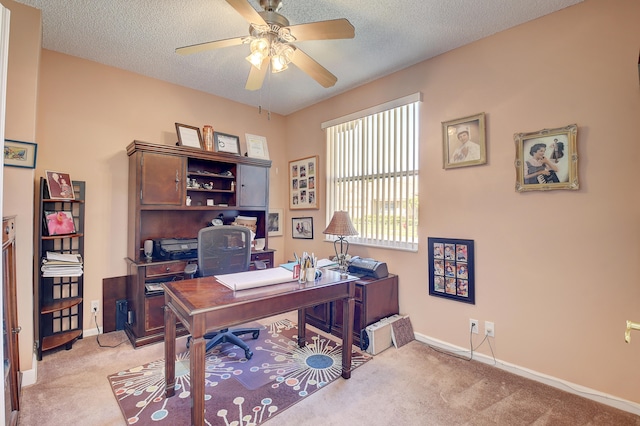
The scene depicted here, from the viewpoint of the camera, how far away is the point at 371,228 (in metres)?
3.47

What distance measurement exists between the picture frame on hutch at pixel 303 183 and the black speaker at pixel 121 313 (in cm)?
235

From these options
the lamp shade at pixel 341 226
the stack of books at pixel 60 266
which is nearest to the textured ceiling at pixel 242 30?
the lamp shade at pixel 341 226

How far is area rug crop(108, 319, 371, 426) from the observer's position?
1.92m

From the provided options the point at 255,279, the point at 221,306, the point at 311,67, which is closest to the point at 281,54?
the point at 311,67

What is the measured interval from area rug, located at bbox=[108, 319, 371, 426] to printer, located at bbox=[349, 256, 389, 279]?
0.73 meters

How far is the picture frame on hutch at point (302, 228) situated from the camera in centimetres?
423

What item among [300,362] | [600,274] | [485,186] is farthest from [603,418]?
[300,362]

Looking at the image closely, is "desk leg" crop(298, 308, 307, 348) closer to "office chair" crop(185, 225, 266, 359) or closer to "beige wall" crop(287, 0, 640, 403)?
"office chair" crop(185, 225, 266, 359)

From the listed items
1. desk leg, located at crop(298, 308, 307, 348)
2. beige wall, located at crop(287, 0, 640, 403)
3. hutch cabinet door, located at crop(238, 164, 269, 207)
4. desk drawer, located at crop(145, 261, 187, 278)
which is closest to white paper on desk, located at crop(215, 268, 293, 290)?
desk leg, located at crop(298, 308, 307, 348)

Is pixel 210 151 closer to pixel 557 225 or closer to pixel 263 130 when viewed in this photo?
pixel 263 130

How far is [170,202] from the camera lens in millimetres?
3150

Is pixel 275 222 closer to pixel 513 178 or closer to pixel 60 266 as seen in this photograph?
pixel 60 266

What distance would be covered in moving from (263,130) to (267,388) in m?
3.35

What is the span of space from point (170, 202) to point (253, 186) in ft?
3.27
